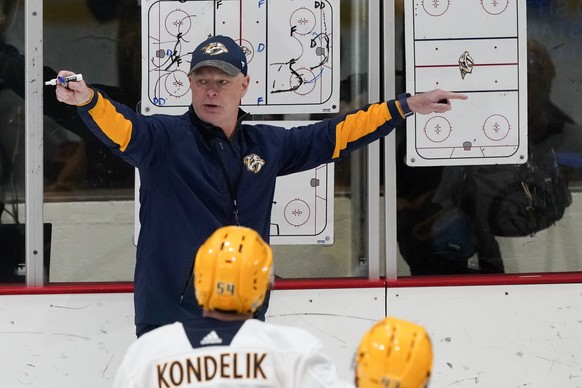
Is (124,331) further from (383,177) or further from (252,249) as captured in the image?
(252,249)

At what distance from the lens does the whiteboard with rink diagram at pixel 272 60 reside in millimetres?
4816

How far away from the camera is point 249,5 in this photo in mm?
4824

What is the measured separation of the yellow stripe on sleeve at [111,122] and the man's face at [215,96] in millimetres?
286

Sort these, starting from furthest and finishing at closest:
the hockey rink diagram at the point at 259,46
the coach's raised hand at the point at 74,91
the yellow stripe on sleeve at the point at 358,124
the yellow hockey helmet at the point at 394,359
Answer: the hockey rink diagram at the point at 259,46, the yellow stripe on sleeve at the point at 358,124, the coach's raised hand at the point at 74,91, the yellow hockey helmet at the point at 394,359

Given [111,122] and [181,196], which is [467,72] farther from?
[111,122]

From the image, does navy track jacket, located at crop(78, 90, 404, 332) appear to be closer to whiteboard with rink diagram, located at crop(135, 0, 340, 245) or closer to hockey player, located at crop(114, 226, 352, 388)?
whiteboard with rink diagram, located at crop(135, 0, 340, 245)

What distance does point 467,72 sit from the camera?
16.1 ft

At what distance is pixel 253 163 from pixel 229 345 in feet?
5.03

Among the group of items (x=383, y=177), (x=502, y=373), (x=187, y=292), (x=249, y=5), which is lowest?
(x=502, y=373)

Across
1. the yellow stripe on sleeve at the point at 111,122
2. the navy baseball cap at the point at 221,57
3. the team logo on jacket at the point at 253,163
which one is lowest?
the team logo on jacket at the point at 253,163

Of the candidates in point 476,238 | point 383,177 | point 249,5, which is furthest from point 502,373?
point 249,5

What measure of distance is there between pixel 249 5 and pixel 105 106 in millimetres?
1102

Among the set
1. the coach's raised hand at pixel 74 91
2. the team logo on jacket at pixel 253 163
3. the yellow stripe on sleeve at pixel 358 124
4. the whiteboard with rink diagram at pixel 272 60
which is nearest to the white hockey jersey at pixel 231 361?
the coach's raised hand at pixel 74 91

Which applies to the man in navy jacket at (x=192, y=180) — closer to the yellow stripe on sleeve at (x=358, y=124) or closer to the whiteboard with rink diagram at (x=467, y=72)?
the yellow stripe on sleeve at (x=358, y=124)
